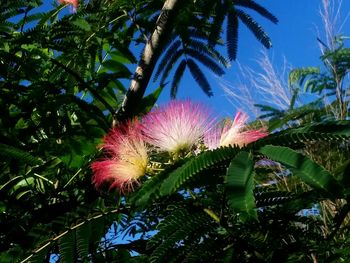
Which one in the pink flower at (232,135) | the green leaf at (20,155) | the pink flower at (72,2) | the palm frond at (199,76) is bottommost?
the pink flower at (232,135)

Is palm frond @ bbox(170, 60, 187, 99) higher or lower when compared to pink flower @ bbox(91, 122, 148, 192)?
higher

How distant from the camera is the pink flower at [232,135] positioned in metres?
1.15

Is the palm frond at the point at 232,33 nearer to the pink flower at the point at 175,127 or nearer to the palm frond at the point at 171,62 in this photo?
the palm frond at the point at 171,62

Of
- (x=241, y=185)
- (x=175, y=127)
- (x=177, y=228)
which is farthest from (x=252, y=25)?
(x=241, y=185)

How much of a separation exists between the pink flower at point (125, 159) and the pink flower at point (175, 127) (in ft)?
0.10

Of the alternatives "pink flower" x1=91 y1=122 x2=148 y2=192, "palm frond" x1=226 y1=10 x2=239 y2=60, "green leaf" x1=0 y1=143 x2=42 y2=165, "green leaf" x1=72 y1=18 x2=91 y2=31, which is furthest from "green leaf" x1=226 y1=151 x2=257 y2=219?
"palm frond" x1=226 y1=10 x2=239 y2=60

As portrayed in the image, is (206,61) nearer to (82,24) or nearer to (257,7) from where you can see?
(257,7)

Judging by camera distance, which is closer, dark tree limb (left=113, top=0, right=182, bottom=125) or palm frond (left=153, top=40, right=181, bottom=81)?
dark tree limb (left=113, top=0, right=182, bottom=125)

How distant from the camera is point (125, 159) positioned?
125 cm

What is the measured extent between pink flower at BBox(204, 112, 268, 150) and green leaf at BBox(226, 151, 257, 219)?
28 centimetres

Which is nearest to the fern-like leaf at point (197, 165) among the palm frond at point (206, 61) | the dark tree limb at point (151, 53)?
the dark tree limb at point (151, 53)

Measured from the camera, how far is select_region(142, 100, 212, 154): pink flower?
3.91ft

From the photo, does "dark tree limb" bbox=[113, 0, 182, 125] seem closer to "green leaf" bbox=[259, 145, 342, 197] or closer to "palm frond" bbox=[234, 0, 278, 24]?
"palm frond" bbox=[234, 0, 278, 24]

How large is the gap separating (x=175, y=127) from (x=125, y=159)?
5.8 inches
